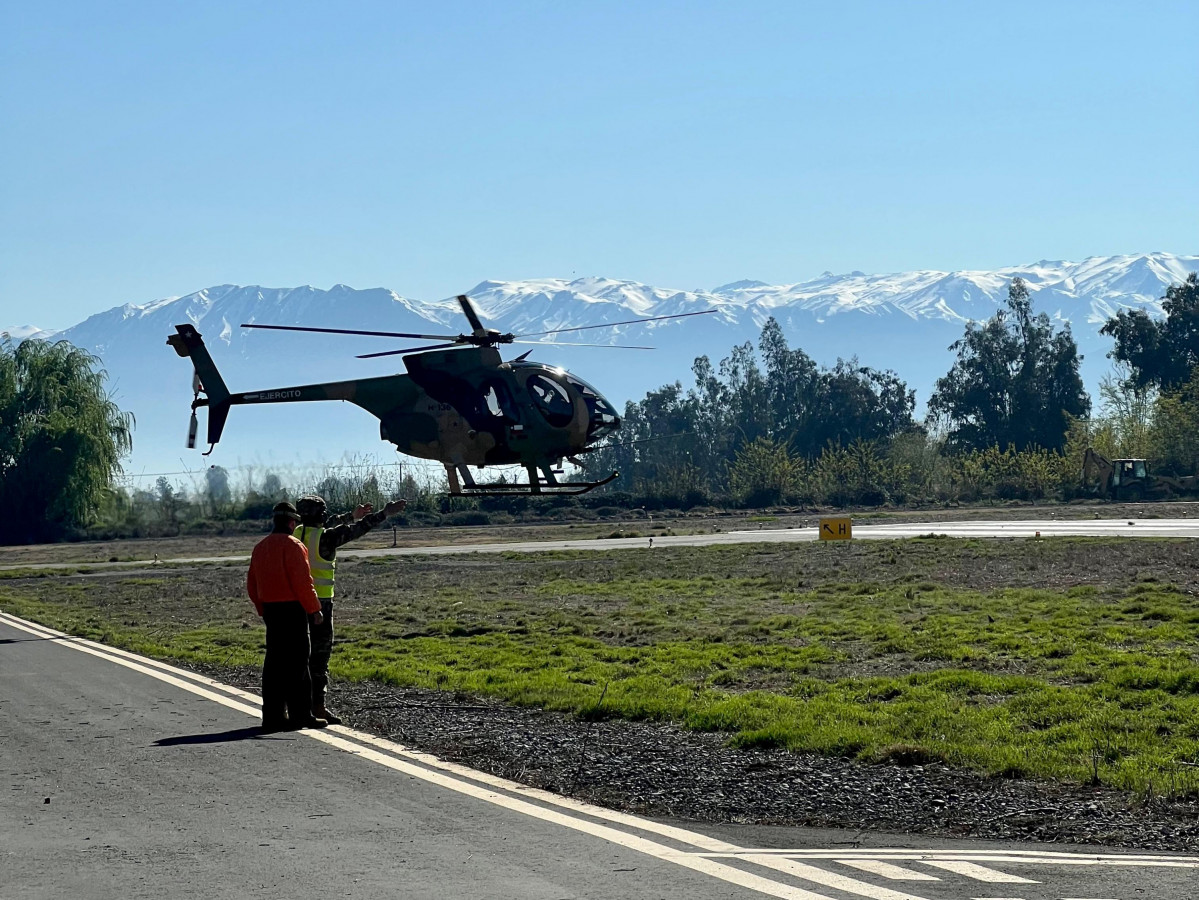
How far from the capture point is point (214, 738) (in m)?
11.5

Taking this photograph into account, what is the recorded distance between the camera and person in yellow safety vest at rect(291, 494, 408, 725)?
12.6m

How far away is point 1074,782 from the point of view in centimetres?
973

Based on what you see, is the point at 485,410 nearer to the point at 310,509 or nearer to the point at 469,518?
the point at 310,509

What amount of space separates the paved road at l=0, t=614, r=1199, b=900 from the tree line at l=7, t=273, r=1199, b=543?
3316cm

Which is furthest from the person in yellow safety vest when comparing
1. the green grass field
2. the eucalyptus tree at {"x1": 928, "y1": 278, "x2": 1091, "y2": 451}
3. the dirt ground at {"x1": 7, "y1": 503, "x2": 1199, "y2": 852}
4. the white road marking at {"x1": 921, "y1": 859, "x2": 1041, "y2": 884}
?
the eucalyptus tree at {"x1": 928, "y1": 278, "x2": 1091, "y2": 451}

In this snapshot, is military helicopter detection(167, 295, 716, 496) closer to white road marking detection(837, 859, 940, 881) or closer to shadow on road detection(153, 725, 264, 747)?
shadow on road detection(153, 725, 264, 747)

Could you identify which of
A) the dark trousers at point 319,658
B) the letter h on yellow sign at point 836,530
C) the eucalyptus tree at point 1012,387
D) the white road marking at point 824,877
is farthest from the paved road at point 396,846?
the eucalyptus tree at point 1012,387

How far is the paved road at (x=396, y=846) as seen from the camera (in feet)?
22.1

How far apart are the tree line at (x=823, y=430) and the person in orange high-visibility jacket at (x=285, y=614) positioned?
3124 centimetres

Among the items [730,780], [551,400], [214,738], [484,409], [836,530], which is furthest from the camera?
[836,530]

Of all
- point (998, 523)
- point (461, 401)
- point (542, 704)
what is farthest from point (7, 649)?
point (998, 523)

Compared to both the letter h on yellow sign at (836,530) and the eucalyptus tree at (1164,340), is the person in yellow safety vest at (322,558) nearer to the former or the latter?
the letter h on yellow sign at (836,530)

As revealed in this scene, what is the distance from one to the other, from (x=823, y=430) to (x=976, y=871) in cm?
10787

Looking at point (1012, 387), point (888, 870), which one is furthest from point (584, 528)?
point (888, 870)
